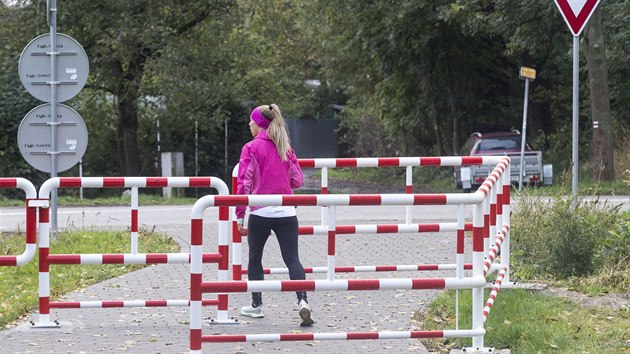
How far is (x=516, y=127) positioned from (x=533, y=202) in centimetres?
2472

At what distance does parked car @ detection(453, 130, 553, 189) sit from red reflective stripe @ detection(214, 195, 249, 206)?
13.6 m

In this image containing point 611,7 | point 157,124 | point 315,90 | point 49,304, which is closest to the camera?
point 49,304

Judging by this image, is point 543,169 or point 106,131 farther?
point 106,131

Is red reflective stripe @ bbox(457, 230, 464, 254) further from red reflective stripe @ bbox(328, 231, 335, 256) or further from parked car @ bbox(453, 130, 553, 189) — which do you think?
parked car @ bbox(453, 130, 553, 189)

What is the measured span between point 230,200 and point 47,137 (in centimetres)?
721

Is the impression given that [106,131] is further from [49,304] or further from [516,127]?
[49,304]

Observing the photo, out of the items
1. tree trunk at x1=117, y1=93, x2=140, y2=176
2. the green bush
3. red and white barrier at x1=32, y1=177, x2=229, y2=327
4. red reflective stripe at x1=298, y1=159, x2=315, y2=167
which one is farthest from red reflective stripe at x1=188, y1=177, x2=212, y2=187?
tree trunk at x1=117, y1=93, x2=140, y2=176

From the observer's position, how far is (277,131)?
895 cm

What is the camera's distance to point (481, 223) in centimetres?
718

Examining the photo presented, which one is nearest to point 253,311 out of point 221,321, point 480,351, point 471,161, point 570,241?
point 221,321

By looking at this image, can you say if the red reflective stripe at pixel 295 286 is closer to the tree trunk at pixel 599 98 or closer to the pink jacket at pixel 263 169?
the pink jacket at pixel 263 169

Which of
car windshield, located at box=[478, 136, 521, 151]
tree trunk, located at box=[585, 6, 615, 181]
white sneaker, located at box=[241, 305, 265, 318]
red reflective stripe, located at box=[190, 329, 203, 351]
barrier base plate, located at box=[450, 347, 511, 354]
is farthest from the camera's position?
car windshield, located at box=[478, 136, 521, 151]

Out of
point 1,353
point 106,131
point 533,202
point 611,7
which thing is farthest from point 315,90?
point 1,353

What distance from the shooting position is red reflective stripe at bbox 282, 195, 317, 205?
22.5 ft
